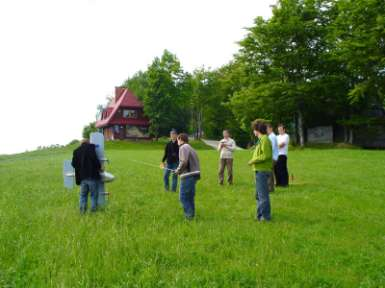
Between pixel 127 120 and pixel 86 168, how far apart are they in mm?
62011

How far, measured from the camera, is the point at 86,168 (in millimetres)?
9445

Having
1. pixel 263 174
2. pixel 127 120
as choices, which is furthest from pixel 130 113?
pixel 263 174

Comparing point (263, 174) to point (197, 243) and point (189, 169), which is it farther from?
point (197, 243)

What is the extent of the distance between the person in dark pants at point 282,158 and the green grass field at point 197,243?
6.47ft

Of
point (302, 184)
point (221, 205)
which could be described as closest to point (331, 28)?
point (302, 184)

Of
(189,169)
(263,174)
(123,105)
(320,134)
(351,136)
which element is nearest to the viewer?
(263,174)

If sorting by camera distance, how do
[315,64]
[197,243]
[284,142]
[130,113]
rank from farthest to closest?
[130,113]
[315,64]
[284,142]
[197,243]

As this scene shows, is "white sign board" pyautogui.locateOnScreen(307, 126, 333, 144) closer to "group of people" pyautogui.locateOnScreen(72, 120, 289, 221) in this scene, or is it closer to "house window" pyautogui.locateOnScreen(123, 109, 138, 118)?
"house window" pyautogui.locateOnScreen(123, 109, 138, 118)

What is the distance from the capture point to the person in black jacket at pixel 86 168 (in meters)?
9.43

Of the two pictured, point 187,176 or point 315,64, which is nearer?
point 187,176

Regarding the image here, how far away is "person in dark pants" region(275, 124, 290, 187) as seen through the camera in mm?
13508

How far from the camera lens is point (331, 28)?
3894 centimetres

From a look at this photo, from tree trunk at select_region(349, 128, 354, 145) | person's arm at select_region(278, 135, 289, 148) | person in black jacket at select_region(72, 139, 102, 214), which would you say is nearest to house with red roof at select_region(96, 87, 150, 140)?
tree trunk at select_region(349, 128, 354, 145)

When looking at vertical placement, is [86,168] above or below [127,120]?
below
